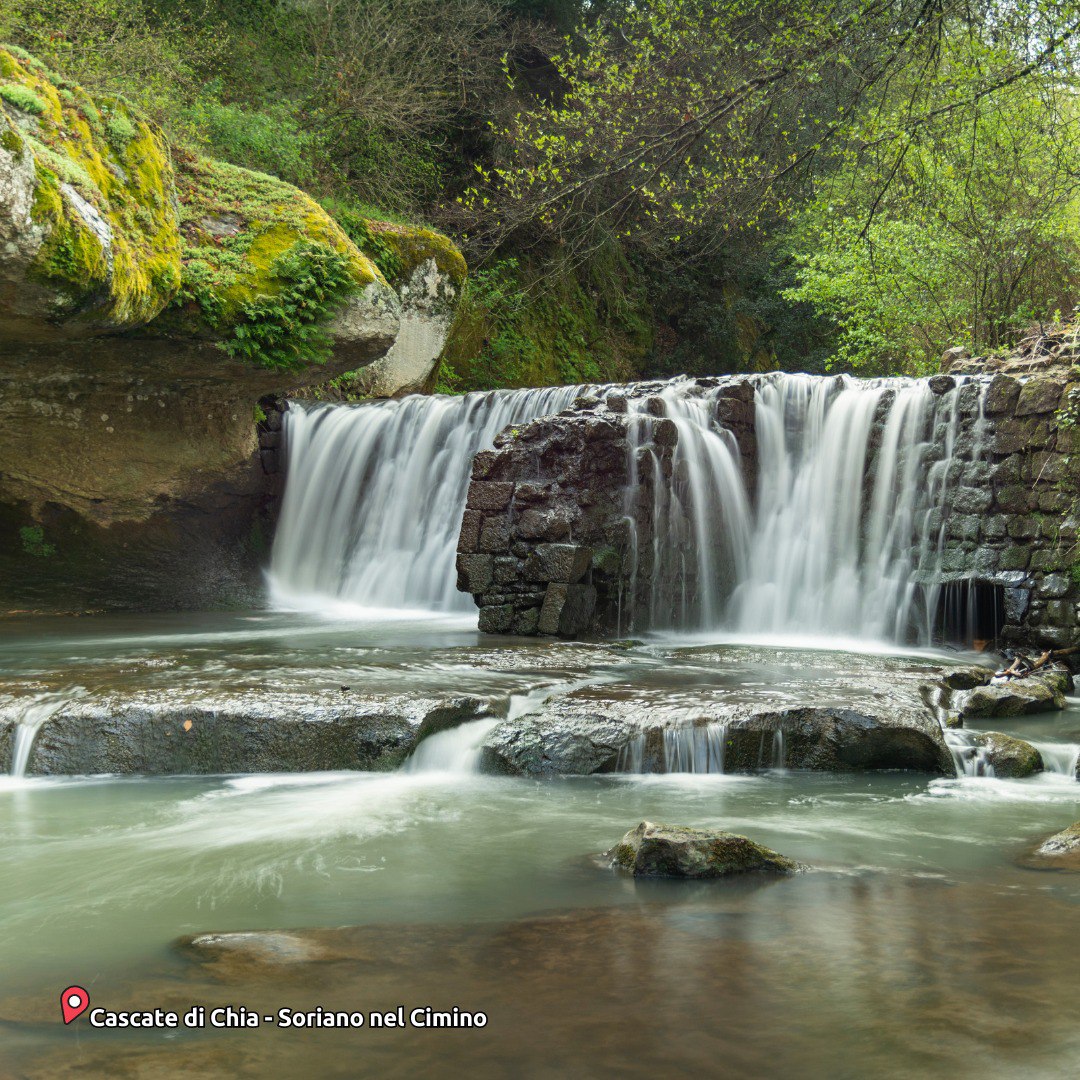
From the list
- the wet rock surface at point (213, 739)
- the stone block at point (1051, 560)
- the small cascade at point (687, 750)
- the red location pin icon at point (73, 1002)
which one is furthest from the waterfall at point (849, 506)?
the red location pin icon at point (73, 1002)

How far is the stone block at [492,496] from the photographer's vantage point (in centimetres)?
1066

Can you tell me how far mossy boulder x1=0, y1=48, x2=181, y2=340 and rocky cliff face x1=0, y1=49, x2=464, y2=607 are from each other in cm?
2

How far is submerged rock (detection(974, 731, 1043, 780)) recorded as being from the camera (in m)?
6.25

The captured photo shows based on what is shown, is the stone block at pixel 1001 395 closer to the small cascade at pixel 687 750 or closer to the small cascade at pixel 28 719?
the small cascade at pixel 687 750

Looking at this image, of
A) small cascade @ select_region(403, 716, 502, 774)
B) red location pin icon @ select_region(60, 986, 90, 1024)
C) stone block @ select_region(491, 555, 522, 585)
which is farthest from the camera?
stone block @ select_region(491, 555, 522, 585)

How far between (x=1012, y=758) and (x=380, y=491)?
387 inches

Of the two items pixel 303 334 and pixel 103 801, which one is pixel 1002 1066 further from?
pixel 303 334

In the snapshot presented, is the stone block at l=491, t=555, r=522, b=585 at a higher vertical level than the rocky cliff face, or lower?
lower

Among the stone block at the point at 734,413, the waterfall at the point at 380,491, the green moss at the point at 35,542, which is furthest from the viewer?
the waterfall at the point at 380,491

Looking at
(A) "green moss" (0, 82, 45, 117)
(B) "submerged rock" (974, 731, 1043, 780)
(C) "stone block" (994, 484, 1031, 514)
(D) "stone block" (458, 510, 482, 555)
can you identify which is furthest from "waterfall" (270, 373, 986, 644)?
(A) "green moss" (0, 82, 45, 117)

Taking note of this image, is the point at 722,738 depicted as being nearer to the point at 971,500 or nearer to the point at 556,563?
the point at 556,563

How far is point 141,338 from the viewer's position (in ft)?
35.4

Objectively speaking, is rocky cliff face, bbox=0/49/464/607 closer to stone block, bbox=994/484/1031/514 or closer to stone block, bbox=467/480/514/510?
stone block, bbox=467/480/514/510

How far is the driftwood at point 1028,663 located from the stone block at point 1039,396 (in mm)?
2329
